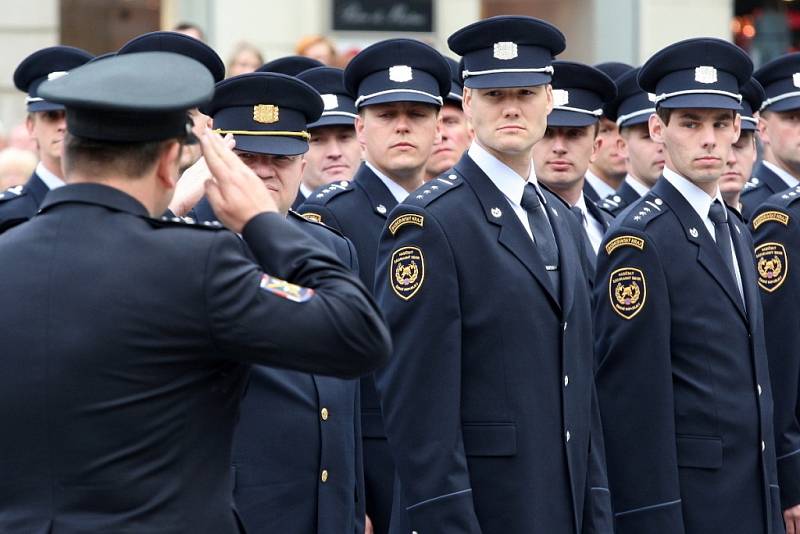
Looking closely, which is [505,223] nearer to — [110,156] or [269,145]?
[269,145]

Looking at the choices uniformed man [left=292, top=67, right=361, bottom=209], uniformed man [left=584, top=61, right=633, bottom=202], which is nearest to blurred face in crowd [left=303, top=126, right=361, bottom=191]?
uniformed man [left=292, top=67, right=361, bottom=209]

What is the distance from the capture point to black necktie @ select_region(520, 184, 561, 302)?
477 centimetres

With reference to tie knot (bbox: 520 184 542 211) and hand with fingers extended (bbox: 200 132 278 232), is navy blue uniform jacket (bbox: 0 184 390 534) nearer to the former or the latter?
hand with fingers extended (bbox: 200 132 278 232)

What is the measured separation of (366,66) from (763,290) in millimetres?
1715

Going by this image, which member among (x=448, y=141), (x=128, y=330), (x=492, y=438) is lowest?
(x=492, y=438)

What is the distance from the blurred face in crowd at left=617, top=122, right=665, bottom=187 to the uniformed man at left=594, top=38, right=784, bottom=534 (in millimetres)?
1894

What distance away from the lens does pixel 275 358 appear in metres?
3.12

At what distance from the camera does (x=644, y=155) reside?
24.6 feet

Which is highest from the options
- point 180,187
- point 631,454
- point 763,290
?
point 180,187

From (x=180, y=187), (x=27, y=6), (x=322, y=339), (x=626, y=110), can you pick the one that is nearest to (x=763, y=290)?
(x=626, y=110)

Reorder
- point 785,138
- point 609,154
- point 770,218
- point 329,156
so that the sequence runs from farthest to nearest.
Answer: point 609,154
point 785,138
point 329,156
point 770,218

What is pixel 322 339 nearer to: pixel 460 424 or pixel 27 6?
pixel 460 424

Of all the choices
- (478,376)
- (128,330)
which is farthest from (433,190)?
(128,330)

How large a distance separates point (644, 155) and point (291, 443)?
11.4ft
